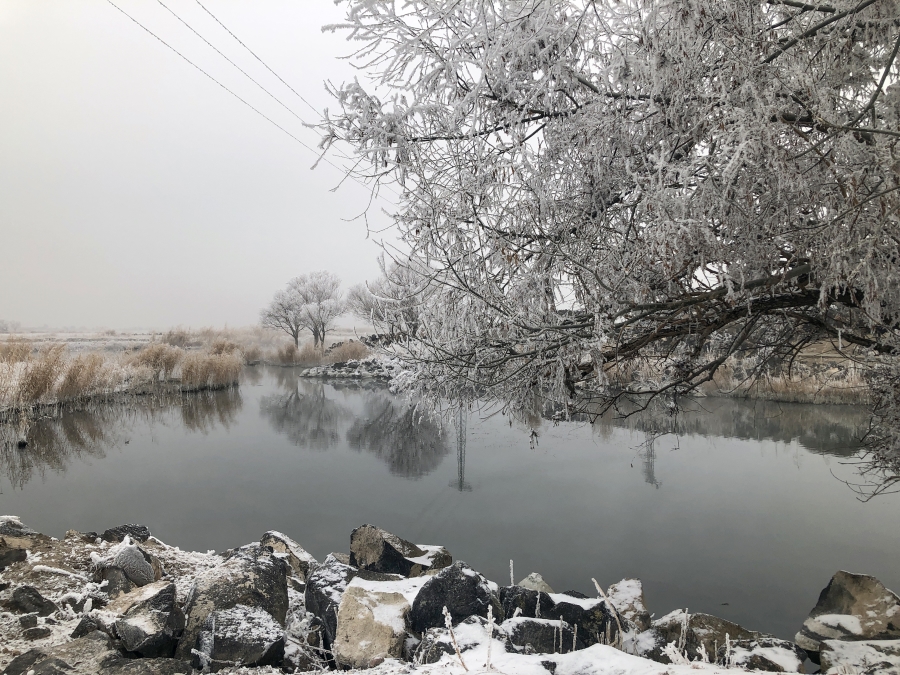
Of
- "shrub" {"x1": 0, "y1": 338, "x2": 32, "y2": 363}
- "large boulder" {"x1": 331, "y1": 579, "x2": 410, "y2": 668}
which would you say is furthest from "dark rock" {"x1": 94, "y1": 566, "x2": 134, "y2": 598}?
"shrub" {"x1": 0, "y1": 338, "x2": 32, "y2": 363}

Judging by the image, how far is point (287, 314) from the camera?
137 ft

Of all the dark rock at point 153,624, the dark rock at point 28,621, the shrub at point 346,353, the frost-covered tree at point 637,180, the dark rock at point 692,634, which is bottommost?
the dark rock at point 692,634

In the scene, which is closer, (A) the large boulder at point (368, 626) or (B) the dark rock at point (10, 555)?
Result: (A) the large boulder at point (368, 626)

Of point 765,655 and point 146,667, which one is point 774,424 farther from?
point 146,667

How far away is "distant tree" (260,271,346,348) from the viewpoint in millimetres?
38250

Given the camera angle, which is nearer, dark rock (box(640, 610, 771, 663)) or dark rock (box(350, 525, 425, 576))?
dark rock (box(640, 610, 771, 663))

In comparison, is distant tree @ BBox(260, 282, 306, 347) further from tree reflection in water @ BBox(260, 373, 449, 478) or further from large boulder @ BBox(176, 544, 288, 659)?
large boulder @ BBox(176, 544, 288, 659)

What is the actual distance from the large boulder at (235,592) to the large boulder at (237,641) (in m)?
0.16

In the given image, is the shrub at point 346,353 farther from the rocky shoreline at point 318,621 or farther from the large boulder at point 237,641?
the large boulder at point 237,641

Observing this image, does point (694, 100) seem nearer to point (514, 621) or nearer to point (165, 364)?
point (514, 621)

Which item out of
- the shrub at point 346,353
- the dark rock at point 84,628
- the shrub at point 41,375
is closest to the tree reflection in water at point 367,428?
the dark rock at point 84,628

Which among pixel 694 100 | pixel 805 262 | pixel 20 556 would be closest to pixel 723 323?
pixel 805 262

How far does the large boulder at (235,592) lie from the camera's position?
3109mm

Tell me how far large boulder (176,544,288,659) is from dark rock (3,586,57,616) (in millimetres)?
823
